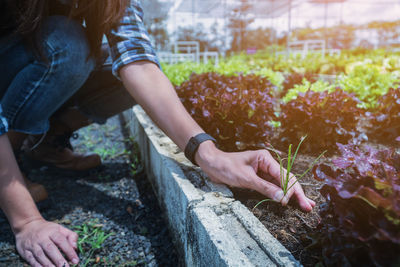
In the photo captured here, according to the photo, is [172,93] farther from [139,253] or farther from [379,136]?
[379,136]

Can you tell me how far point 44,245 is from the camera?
1335mm

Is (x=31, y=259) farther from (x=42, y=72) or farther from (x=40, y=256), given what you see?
(x=42, y=72)

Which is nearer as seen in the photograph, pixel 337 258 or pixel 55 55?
pixel 337 258

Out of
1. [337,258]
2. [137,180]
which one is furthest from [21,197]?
[337,258]

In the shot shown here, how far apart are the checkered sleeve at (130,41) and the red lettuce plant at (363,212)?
3.46 ft

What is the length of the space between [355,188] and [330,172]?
0.17 metres

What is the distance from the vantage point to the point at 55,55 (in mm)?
1702

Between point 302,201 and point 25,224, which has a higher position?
point 302,201

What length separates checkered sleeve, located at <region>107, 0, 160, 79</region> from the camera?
1.47m

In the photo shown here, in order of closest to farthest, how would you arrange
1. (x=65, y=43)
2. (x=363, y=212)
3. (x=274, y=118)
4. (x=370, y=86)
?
(x=363, y=212) → (x=65, y=43) → (x=274, y=118) → (x=370, y=86)

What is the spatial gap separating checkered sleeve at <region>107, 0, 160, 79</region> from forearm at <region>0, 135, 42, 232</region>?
27.3 inches

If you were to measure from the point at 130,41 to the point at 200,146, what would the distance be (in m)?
0.71

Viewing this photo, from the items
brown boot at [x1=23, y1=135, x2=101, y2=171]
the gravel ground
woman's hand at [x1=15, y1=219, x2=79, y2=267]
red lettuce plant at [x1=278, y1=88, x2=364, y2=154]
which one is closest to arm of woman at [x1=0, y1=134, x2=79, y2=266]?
woman's hand at [x1=15, y1=219, x2=79, y2=267]

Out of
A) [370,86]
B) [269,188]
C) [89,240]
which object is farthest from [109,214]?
[370,86]
